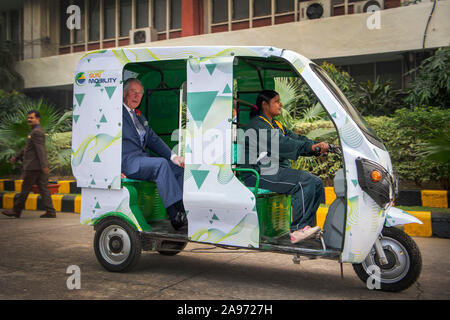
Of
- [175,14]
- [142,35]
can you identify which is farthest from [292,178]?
[175,14]

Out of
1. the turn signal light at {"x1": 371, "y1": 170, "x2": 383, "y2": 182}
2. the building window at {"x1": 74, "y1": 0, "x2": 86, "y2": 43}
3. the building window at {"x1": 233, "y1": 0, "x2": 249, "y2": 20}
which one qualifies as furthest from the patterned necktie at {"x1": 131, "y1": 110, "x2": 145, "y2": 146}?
the building window at {"x1": 74, "y1": 0, "x2": 86, "y2": 43}

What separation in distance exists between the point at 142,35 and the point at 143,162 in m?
13.1

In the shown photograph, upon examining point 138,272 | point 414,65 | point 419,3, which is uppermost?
point 419,3

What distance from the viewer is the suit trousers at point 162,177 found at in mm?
4535

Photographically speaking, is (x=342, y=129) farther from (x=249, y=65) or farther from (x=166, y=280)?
(x=166, y=280)

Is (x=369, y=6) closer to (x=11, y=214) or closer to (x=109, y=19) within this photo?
(x=109, y=19)

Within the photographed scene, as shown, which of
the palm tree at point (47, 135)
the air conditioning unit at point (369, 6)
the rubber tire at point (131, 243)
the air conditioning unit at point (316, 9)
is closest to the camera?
the rubber tire at point (131, 243)

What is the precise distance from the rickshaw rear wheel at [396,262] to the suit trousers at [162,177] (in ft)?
5.99

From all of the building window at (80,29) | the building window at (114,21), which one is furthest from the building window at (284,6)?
the building window at (80,29)

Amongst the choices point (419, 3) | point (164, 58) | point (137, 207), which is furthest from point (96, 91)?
point (419, 3)

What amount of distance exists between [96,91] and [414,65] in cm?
1039

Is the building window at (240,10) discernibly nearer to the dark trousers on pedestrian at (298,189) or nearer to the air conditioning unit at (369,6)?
the air conditioning unit at (369,6)

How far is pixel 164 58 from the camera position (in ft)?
14.2

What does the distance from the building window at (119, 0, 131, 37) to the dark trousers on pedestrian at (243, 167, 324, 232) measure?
48.9ft
